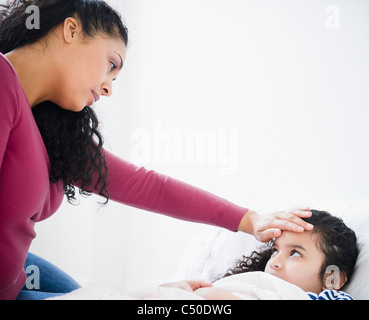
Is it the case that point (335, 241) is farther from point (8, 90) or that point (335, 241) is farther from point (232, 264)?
point (8, 90)

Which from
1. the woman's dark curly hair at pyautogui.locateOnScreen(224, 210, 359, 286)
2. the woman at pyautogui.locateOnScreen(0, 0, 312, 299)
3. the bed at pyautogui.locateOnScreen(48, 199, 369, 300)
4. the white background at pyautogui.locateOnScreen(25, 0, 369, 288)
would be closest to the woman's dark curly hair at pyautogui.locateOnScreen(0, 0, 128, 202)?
the woman at pyautogui.locateOnScreen(0, 0, 312, 299)

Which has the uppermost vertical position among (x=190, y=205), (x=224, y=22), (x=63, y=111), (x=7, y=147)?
(x=224, y=22)

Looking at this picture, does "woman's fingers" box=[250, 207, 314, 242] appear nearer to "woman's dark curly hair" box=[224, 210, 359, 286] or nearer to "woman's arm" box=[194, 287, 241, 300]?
"woman's dark curly hair" box=[224, 210, 359, 286]

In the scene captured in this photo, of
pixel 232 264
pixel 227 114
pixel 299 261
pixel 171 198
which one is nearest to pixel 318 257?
pixel 299 261

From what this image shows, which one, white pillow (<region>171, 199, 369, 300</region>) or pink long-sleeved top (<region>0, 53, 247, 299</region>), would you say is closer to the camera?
pink long-sleeved top (<region>0, 53, 247, 299</region>)

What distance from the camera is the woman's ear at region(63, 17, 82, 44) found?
3.05 ft

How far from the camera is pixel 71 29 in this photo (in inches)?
36.9

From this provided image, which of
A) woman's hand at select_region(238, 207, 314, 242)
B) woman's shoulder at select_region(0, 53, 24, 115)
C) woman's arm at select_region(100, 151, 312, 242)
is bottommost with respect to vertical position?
woman's hand at select_region(238, 207, 314, 242)

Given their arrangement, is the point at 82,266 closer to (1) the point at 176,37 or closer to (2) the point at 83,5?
(1) the point at 176,37

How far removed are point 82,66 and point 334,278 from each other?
86 centimetres

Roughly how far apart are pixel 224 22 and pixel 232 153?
2.64 feet

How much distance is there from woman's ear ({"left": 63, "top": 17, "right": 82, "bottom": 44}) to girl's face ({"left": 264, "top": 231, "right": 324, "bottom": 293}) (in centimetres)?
76

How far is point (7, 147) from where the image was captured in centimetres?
81
